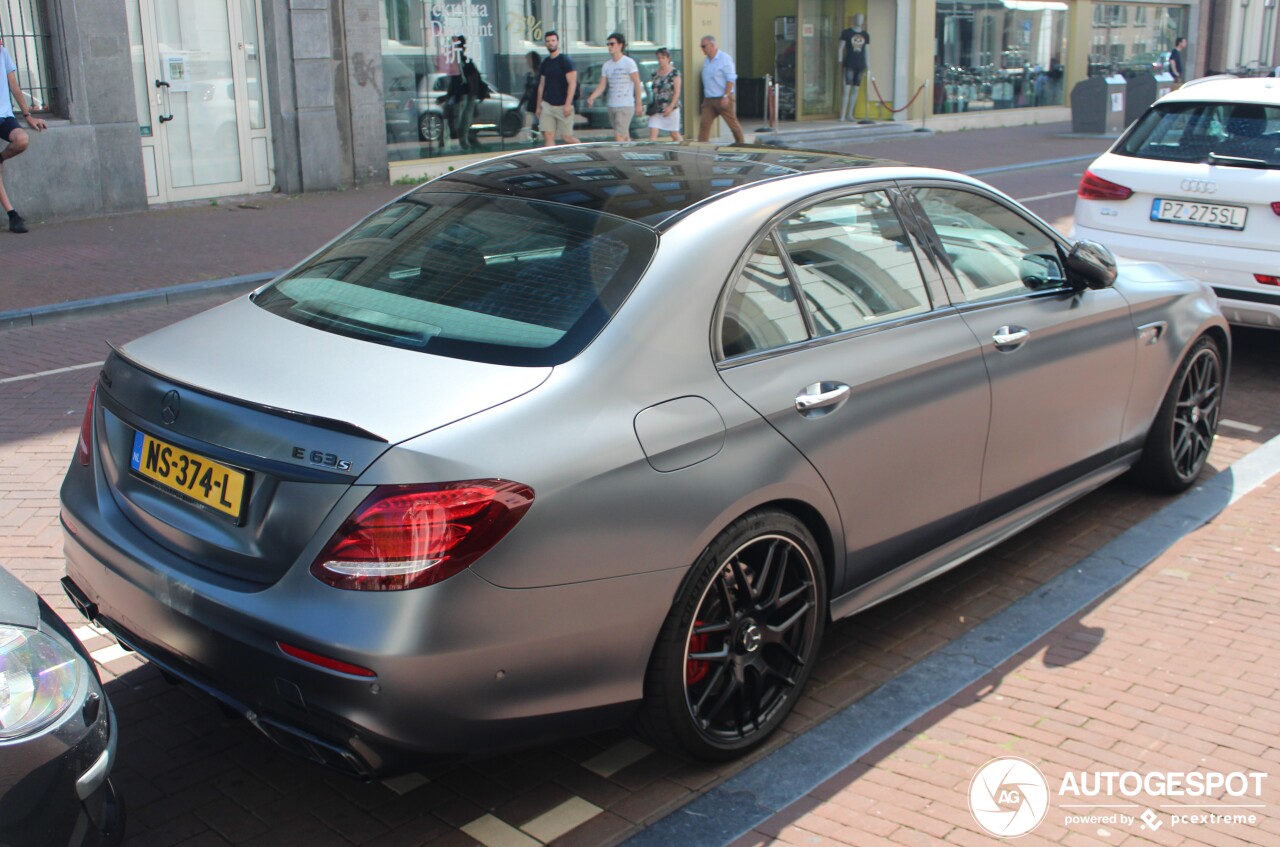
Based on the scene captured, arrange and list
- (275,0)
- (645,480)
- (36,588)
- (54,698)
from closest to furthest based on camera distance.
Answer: (54,698) → (645,480) → (36,588) → (275,0)

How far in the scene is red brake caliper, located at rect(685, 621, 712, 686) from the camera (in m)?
3.40

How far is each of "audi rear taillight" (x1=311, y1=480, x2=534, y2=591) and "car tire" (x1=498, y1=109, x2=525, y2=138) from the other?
16439mm

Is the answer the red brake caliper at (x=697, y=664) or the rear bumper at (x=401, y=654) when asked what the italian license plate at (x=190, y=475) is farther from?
the red brake caliper at (x=697, y=664)

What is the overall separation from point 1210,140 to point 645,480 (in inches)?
240

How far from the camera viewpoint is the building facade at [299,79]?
44.7 feet

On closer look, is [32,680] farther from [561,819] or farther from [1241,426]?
[1241,426]

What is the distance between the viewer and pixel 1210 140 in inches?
308

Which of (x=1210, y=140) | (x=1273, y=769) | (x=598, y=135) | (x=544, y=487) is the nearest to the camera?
(x=544, y=487)

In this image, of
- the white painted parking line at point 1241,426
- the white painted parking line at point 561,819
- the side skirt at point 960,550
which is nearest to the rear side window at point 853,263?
the side skirt at point 960,550

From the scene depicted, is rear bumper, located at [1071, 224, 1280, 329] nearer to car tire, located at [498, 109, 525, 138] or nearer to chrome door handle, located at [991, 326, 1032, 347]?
chrome door handle, located at [991, 326, 1032, 347]

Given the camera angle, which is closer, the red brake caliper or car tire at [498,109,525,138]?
the red brake caliper

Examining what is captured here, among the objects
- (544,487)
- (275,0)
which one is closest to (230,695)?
(544,487)

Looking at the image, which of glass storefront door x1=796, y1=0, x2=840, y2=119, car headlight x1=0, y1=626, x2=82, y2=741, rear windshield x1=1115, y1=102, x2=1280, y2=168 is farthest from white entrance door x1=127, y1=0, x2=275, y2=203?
glass storefront door x1=796, y1=0, x2=840, y2=119

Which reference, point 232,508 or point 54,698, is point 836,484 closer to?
point 232,508
